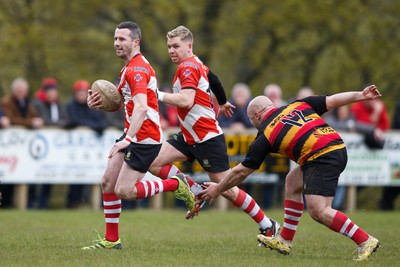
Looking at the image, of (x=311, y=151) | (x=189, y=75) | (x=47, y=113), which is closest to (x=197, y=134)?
(x=189, y=75)

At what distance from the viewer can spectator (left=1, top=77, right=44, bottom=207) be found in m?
16.2

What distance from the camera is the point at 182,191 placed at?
979 cm

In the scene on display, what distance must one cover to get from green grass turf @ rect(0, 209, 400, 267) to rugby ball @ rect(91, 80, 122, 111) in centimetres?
152

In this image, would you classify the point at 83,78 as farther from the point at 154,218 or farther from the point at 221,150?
the point at 221,150

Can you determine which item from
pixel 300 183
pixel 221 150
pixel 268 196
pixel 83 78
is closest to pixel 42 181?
pixel 268 196

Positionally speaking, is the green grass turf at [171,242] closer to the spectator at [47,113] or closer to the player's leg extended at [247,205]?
the player's leg extended at [247,205]

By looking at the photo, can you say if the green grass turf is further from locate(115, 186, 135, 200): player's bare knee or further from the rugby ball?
the rugby ball

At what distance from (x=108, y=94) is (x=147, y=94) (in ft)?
1.36

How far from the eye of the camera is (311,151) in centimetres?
912

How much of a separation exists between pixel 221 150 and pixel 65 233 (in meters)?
2.52

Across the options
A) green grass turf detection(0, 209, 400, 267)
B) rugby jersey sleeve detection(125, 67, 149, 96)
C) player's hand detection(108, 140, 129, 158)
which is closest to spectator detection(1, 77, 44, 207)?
green grass turf detection(0, 209, 400, 267)

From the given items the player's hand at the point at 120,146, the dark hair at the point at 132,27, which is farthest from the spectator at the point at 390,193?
the player's hand at the point at 120,146

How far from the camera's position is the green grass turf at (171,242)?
879 centimetres

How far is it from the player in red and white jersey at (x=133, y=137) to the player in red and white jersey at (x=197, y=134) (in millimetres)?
647
